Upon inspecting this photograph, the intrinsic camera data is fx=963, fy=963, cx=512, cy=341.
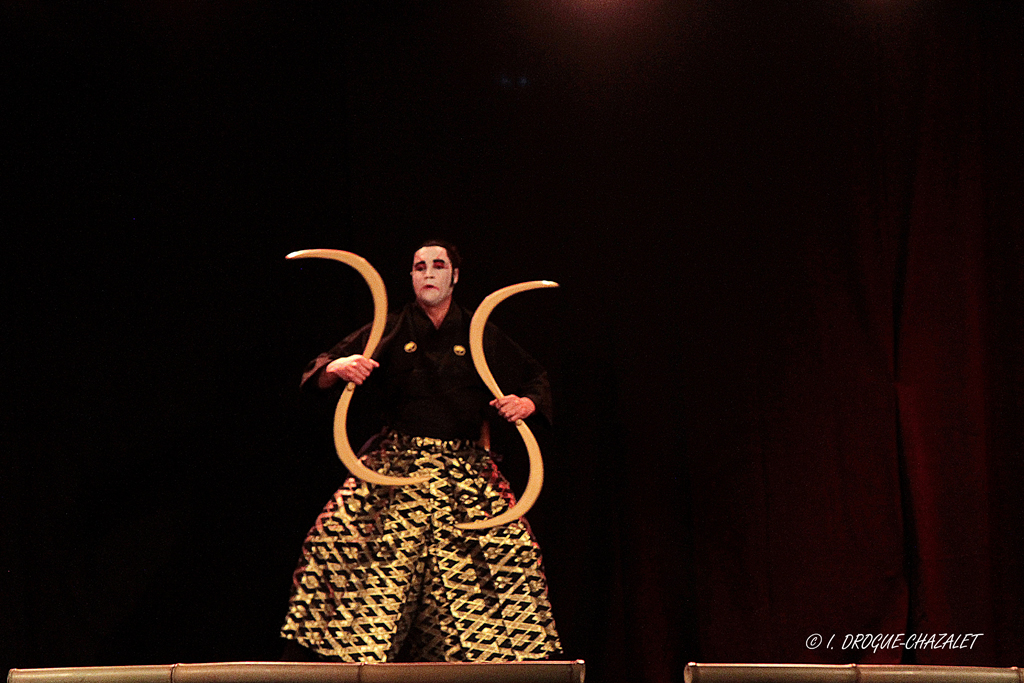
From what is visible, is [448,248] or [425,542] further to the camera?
[448,248]

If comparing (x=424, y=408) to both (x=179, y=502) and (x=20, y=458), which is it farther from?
(x=20, y=458)

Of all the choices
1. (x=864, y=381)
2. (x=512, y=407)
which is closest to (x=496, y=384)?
(x=512, y=407)

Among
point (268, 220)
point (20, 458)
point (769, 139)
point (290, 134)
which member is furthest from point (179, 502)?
point (769, 139)

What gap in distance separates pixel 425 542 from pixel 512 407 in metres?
0.52

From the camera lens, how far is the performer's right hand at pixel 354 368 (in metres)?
3.09

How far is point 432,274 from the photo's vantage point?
3.24m

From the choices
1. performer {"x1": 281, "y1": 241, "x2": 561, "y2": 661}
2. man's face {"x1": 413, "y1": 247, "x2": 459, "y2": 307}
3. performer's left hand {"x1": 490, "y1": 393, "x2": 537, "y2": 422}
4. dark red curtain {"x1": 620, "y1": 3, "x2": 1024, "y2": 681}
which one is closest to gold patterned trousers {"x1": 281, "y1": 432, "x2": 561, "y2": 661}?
performer {"x1": 281, "y1": 241, "x2": 561, "y2": 661}

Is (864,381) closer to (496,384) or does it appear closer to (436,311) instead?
(496,384)

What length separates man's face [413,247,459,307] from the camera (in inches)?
128

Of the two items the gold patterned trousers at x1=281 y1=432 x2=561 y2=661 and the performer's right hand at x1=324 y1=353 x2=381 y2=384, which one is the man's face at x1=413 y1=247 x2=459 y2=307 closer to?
the performer's right hand at x1=324 y1=353 x2=381 y2=384

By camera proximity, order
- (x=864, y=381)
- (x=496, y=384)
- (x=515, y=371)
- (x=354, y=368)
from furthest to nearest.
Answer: (x=864, y=381), (x=515, y=371), (x=496, y=384), (x=354, y=368)

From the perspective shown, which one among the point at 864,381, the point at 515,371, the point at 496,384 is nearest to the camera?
the point at 496,384

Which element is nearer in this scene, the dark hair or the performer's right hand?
the performer's right hand

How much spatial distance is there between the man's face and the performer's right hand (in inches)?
11.9
